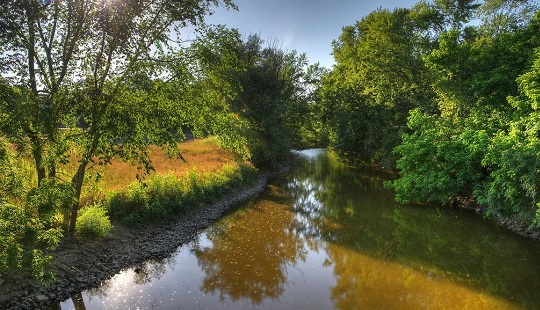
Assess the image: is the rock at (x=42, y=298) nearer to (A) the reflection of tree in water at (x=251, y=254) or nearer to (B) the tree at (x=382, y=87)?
(A) the reflection of tree in water at (x=251, y=254)

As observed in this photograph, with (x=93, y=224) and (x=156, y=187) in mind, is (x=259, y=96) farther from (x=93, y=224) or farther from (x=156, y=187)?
(x=93, y=224)

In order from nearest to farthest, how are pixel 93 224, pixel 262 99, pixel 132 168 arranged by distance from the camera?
pixel 93 224 → pixel 132 168 → pixel 262 99

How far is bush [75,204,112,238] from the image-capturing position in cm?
1030

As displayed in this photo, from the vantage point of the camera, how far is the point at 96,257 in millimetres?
9758

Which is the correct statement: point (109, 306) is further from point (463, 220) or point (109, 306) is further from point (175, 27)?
point (463, 220)

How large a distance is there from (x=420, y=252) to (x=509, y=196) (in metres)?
4.25

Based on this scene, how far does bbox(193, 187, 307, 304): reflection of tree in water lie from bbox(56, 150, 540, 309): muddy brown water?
4cm

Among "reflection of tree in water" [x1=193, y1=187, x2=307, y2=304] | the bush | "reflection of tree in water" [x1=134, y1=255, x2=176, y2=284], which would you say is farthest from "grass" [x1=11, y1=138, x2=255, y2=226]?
"reflection of tree in water" [x1=134, y1=255, x2=176, y2=284]

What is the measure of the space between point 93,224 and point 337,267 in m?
7.94

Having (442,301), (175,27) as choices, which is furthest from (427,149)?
(175,27)

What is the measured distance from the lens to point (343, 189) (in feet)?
80.3

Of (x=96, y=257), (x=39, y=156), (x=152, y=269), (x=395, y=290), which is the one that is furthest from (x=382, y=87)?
(x=39, y=156)

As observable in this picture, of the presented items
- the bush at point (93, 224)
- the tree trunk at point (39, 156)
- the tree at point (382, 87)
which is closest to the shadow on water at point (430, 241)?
the bush at point (93, 224)

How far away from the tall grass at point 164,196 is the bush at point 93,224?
122 cm
